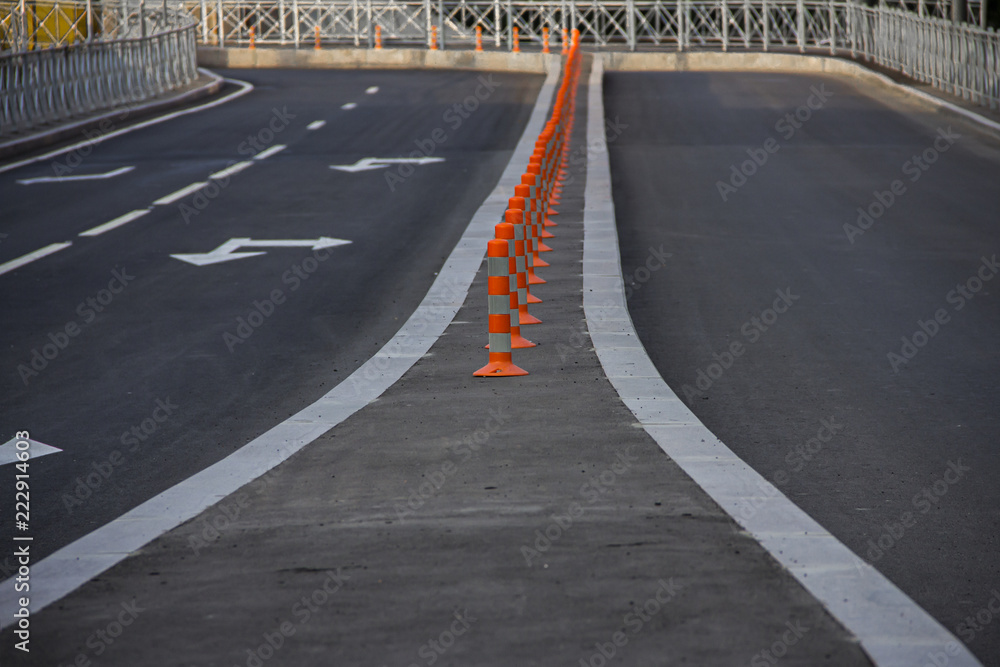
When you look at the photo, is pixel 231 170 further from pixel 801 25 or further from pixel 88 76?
pixel 801 25

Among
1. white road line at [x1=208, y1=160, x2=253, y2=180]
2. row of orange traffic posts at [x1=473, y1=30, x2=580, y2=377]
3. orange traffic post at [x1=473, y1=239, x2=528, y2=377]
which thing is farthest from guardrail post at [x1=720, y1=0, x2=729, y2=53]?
orange traffic post at [x1=473, y1=239, x2=528, y2=377]

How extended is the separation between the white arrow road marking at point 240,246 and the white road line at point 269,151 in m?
7.40

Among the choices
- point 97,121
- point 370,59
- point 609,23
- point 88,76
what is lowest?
point 370,59

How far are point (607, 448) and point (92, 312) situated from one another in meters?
6.04

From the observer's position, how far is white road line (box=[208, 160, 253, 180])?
65.0 feet

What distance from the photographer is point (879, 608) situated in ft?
15.9

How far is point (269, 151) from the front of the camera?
2272cm

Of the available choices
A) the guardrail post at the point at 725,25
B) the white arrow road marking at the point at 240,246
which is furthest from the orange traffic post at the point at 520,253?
the guardrail post at the point at 725,25

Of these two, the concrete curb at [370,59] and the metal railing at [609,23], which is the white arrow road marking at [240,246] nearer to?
the metal railing at [609,23]

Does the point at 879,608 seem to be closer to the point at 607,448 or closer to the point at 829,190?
the point at 607,448

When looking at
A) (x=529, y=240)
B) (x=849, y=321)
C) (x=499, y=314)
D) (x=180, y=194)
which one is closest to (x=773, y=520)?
(x=499, y=314)

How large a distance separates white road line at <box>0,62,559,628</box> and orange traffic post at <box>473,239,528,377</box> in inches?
24.5

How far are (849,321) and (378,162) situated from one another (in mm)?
11882

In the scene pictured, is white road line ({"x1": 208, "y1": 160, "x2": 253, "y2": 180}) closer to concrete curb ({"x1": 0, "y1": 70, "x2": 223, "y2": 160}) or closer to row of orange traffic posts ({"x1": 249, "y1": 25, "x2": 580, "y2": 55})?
concrete curb ({"x1": 0, "y1": 70, "x2": 223, "y2": 160})
